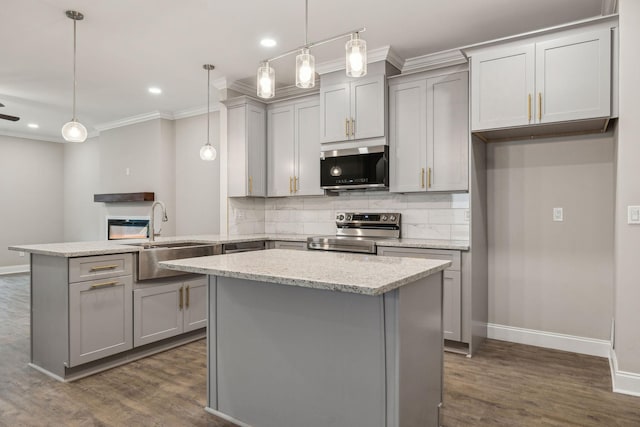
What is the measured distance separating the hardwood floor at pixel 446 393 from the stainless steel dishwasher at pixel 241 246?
0.95 m

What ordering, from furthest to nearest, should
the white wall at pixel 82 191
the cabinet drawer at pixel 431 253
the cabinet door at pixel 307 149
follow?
the white wall at pixel 82 191
the cabinet door at pixel 307 149
the cabinet drawer at pixel 431 253

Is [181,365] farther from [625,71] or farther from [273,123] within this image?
[625,71]

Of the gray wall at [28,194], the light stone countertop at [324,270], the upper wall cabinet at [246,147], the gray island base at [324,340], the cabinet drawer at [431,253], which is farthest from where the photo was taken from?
the gray wall at [28,194]

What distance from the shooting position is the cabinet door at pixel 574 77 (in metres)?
2.64

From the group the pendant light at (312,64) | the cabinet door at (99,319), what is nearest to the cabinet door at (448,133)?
the pendant light at (312,64)

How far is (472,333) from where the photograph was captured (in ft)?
10.4

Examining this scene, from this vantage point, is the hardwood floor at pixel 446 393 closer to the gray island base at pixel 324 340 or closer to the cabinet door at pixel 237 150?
the gray island base at pixel 324 340

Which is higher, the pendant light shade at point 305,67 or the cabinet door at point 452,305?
the pendant light shade at point 305,67

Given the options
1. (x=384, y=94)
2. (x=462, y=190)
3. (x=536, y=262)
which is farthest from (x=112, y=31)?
(x=536, y=262)

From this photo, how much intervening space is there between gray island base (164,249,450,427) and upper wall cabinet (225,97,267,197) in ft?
7.89

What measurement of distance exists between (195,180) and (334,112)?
276 cm

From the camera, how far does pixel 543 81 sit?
112 inches

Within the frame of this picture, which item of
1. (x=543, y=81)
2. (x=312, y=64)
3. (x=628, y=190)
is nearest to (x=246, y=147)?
(x=312, y=64)

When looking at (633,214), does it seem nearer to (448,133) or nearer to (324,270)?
(448,133)
